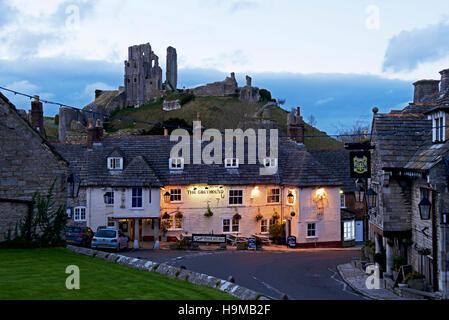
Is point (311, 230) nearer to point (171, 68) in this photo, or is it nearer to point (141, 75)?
point (141, 75)

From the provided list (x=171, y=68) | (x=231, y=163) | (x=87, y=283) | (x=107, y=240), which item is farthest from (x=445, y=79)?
(x=171, y=68)

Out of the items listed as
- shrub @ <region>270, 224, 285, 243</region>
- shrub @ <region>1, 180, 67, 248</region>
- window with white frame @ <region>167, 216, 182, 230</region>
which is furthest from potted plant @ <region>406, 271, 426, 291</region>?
window with white frame @ <region>167, 216, 182, 230</region>

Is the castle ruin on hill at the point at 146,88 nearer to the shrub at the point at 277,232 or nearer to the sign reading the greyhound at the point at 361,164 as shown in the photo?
the shrub at the point at 277,232

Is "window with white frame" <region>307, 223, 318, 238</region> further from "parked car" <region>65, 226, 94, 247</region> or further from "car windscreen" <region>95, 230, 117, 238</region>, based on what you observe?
"parked car" <region>65, 226, 94, 247</region>

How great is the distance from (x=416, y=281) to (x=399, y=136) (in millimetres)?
7200

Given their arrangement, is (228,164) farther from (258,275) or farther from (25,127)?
(25,127)

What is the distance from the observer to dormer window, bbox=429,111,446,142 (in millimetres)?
21419

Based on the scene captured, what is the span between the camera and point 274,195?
42000 mm

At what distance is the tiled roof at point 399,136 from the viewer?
24531mm

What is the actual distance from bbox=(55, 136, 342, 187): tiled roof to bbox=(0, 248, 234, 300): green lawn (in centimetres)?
2247

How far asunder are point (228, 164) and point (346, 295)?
71.2 feet

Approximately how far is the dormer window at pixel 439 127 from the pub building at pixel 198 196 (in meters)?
17.3

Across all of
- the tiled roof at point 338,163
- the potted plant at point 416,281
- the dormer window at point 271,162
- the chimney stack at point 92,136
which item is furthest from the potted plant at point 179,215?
the potted plant at point 416,281

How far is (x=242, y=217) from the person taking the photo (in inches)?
1622
